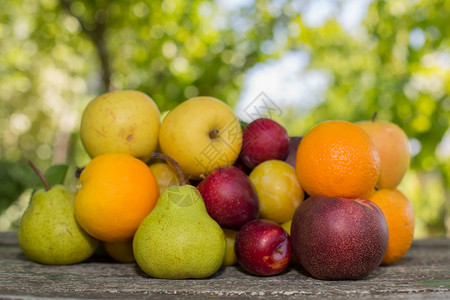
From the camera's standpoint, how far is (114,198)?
1.14 meters

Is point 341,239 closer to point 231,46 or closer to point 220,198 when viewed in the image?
point 220,198

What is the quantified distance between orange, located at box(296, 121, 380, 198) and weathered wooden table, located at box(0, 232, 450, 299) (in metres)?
0.25

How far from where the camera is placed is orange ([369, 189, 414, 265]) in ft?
4.12

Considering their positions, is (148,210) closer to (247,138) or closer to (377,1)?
(247,138)

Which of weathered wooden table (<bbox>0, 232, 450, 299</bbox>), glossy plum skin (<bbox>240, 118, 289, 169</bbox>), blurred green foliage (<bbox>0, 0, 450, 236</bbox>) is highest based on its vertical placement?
blurred green foliage (<bbox>0, 0, 450, 236</bbox>)

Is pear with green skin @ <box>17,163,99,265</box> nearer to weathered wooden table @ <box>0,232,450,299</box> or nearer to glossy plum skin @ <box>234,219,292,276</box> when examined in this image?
weathered wooden table @ <box>0,232,450,299</box>

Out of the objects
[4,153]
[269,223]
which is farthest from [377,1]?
[4,153]

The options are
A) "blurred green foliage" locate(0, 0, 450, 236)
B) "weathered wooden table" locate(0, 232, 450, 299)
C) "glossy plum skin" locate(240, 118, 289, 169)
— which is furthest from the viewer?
"blurred green foliage" locate(0, 0, 450, 236)

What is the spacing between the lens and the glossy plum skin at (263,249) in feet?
3.60

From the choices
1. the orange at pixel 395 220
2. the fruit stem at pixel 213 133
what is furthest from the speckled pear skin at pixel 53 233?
the orange at pixel 395 220

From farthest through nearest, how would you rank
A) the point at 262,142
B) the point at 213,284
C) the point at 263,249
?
the point at 262,142
the point at 263,249
the point at 213,284

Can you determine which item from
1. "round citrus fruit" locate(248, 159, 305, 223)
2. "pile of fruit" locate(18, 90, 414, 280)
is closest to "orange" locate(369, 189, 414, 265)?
"pile of fruit" locate(18, 90, 414, 280)

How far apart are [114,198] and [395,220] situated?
870 millimetres

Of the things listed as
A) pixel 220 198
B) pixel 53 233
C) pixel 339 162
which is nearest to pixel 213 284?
pixel 220 198
